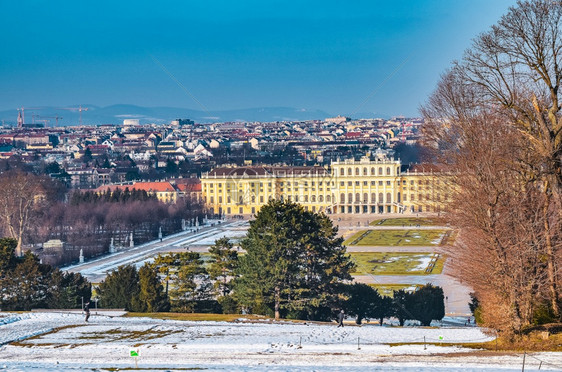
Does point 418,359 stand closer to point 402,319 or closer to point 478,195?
point 478,195

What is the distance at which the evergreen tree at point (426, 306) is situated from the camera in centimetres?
2723

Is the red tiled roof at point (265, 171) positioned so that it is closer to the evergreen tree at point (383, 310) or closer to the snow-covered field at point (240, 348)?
the evergreen tree at point (383, 310)

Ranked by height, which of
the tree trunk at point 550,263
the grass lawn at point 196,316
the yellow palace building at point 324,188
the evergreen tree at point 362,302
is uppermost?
the yellow palace building at point 324,188

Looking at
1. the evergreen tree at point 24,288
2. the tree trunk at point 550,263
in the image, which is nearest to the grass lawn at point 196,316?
the evergreen tree at point 24,288

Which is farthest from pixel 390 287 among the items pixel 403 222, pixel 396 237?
pixel 403 222

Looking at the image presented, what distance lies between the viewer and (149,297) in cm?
2675

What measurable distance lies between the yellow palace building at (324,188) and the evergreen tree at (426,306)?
152 ft

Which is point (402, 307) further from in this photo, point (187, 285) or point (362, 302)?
point (187, 285)

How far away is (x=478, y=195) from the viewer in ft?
53.9

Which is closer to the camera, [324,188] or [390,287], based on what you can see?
[390,287]

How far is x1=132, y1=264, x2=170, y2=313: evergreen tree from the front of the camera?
26719mm

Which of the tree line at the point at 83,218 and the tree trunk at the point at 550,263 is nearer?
the tree trunk at the point at 550,263

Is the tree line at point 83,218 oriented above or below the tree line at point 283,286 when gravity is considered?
above

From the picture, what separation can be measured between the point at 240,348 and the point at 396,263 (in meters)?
26.1
